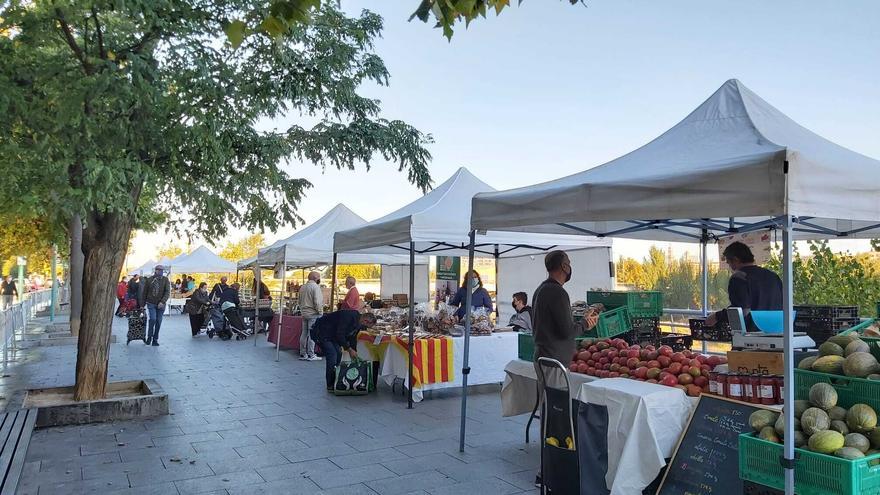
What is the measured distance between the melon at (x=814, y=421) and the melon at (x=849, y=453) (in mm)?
168

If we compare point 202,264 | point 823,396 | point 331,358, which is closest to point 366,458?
point 331,358

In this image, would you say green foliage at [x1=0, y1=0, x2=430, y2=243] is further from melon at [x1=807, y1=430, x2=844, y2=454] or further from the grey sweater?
melon at [x1=807, y1=430, x2=844, y2=454]

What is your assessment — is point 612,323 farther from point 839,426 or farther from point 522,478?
point 839,426

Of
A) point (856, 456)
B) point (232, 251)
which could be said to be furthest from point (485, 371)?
point (232, 251)

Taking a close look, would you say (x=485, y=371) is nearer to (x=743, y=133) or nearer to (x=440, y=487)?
(x=440, y=487)

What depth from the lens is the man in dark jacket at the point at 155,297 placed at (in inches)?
566

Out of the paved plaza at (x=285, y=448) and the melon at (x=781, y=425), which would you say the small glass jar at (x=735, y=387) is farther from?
the paved plaza at (x=285, y=448)

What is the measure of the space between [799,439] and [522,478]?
2399mm

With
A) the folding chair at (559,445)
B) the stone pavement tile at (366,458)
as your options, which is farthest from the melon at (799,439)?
the stone pavement tile at (366,458)

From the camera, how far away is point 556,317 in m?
4.71

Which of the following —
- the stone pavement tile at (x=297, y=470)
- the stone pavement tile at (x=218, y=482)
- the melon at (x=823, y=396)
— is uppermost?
the melon at (x=823, y=396)

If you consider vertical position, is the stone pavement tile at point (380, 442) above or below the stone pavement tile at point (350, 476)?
above

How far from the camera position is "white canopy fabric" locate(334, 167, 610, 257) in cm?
754

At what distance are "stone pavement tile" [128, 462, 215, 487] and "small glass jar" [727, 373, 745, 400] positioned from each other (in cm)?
407
